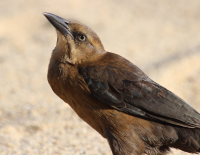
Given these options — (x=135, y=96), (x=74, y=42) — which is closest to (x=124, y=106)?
(x=135, y=96)

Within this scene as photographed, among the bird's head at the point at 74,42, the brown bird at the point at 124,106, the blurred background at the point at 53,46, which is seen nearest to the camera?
the brown bird at the point at 124,106

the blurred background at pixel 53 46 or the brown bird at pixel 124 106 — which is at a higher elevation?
the blurred background at pixel 53 46

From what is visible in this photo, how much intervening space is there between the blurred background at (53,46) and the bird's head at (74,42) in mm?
1584

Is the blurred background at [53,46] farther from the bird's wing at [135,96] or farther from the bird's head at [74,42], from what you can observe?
the bird's head at [74,42]

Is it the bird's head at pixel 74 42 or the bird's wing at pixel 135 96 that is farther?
the bird's head at pixel 74 42

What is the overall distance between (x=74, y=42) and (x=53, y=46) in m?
5.46

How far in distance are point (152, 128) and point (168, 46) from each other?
6.00m

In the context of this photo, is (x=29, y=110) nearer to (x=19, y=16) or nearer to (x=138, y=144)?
(x=138, y=144)

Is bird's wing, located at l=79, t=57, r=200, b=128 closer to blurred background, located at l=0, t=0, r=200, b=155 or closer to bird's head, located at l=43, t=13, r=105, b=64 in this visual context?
bird's head, located at l=43, t=13, r=105, b=64

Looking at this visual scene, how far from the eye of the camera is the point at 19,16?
35.2 ft

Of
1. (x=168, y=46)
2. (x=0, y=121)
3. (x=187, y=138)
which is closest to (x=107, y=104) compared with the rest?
(x=187, y=138)

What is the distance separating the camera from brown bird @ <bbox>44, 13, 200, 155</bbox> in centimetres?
383

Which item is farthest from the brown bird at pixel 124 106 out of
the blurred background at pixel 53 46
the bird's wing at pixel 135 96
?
the blurred background at pixel 53 46

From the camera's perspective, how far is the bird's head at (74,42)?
412 centimetres
